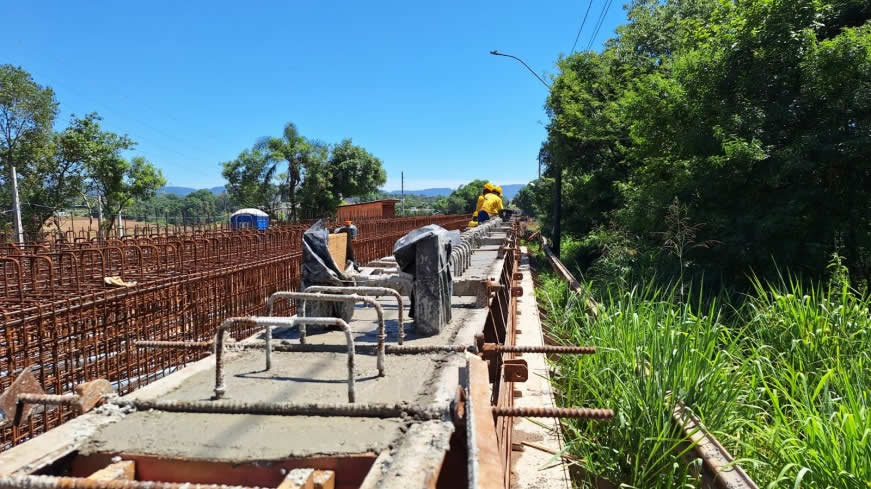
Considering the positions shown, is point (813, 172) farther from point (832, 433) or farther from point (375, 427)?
point (375, 427)

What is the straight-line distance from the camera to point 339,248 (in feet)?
19.7

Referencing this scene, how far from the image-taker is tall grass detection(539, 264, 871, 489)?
136 inches

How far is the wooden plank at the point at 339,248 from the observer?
5710 millimetres

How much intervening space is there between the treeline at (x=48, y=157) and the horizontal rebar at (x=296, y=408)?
2528cm

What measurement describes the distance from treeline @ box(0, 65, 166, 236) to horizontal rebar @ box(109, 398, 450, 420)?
25.3 meters

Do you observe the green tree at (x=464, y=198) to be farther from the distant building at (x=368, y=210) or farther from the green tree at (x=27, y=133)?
the green tree at (x=27, y=133)

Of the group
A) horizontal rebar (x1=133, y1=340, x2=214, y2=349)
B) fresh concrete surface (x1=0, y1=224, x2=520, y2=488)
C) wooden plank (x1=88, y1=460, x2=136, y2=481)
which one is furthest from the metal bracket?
wooden plank (x1=88, y1=460, x2=136, y2=481)

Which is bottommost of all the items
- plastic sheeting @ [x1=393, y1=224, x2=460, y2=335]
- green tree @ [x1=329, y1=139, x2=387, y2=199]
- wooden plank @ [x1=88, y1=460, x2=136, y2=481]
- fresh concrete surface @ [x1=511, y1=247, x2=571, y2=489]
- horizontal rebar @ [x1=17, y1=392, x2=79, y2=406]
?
fresh concrete surface @ [x1=511, y1=247, x2=571, y2=489]

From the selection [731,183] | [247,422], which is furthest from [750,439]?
[731,183]

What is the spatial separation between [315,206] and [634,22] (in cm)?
2792

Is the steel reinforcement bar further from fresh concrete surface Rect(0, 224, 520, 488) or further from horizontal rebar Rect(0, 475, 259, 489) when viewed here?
horizontal rebar Rect(0, 475, 259, 489)

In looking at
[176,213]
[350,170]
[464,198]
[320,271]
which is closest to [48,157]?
[176,213]

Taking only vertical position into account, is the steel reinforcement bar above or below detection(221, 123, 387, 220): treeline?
below

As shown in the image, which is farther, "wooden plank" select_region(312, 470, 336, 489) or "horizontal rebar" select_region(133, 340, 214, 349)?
"horizontal rebar" select_region(133, 340, 214, 349)
